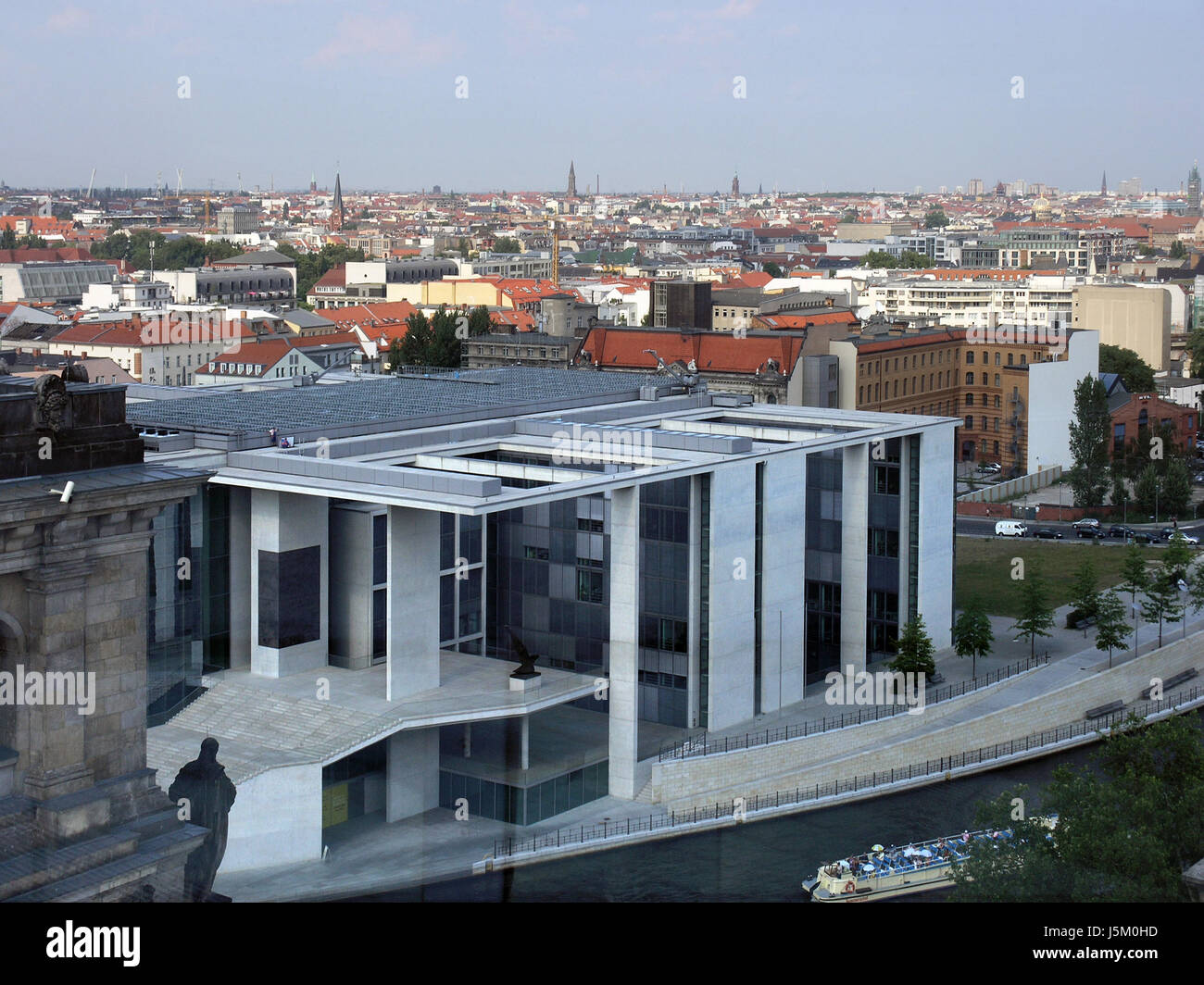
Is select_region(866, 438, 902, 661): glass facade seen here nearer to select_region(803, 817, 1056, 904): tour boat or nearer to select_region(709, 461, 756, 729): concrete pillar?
select_region(709, 461, 756, 729): concrete pillar

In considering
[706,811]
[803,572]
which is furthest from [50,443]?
[803,572]

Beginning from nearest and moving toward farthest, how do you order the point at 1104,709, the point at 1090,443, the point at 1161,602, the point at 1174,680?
1. the point at 1104,709
2. the point at 1174,680
3. the point at 1161,602
4. the point at 1090,443

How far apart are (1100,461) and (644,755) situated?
2423 cm

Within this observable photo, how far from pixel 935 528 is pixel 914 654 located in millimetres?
2588

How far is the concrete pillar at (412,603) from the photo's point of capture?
20016mm

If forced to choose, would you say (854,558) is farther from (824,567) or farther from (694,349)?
(694,349)

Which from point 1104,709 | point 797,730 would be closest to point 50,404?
point 797,730

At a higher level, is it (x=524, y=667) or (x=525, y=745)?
(x=524, y=667)

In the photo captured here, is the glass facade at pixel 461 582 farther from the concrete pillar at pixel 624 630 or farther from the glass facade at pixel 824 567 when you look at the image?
the glass facade at pixel 824 567

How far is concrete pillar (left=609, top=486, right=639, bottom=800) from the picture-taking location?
818 inches

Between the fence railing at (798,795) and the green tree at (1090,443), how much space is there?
1500 cm

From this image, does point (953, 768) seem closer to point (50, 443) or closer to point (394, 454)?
point (394, 454)

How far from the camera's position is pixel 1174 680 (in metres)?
28.7

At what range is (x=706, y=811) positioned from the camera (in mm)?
20953
